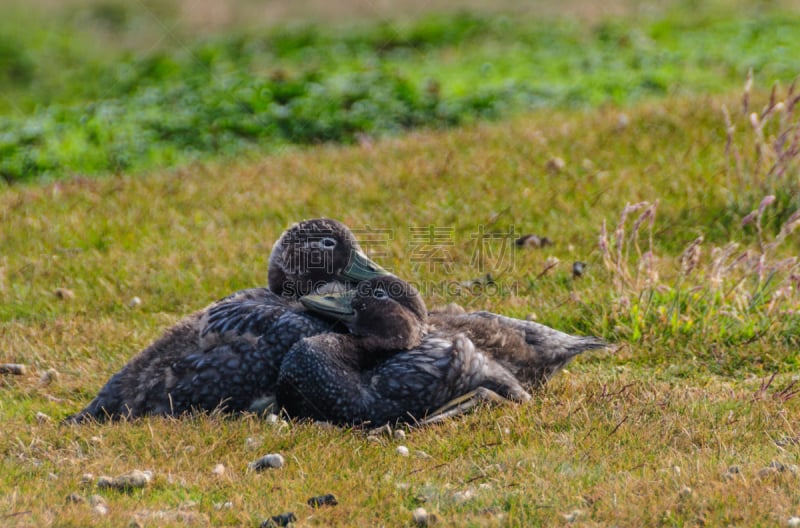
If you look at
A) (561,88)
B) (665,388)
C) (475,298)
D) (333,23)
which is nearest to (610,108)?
(561,88)

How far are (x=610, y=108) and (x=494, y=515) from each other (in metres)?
9.42

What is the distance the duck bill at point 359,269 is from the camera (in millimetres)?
6910

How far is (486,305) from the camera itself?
8422 millimetres

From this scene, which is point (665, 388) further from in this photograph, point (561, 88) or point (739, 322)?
point (561, 88)

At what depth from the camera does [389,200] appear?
10.8m

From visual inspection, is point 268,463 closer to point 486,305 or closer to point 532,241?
point 486,305

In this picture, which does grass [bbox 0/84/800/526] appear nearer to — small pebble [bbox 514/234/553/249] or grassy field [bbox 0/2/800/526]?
grassy field [bbox 0/2/800/526]

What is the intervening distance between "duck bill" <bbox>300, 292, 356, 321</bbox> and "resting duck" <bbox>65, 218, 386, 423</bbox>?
0.32 feet

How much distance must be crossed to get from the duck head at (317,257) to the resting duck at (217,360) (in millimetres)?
83

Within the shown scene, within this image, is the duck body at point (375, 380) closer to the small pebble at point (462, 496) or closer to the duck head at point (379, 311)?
the duck head at point (379, 311)

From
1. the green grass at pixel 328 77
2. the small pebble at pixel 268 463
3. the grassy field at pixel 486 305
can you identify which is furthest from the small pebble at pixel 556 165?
the small pebble at pixel 268 463

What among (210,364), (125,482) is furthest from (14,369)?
(125,482)

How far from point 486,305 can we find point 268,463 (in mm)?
3344

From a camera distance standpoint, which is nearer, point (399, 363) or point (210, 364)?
point (399, 363)
